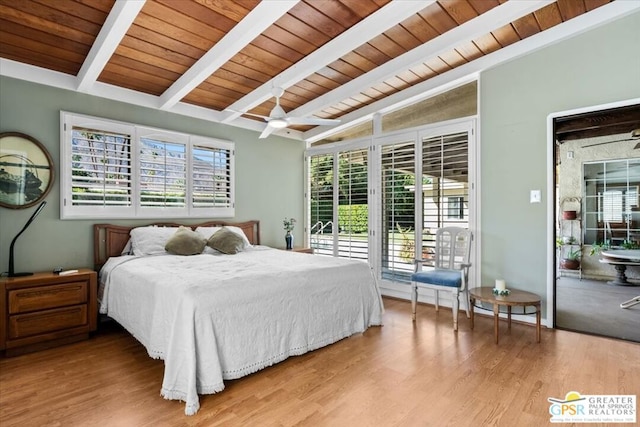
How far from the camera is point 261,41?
3.16 meters

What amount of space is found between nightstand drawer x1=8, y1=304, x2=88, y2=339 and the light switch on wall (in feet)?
15.7

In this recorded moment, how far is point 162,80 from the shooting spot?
3.89 m

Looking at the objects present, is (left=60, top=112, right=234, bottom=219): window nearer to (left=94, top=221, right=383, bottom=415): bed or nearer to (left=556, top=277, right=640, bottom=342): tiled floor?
(left=94, top=221, right=383, bottom=415): bed

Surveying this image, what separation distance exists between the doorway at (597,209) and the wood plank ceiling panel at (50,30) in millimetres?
4498

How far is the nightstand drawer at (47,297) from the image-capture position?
2.94 m

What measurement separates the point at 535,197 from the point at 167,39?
4077mm

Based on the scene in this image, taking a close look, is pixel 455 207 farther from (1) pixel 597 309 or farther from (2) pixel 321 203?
(2) pixel 321 203

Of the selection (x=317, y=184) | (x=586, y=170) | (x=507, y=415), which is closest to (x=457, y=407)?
(x=507, y=415)

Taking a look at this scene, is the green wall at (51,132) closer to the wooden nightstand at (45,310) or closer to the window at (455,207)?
the wooden nightstand at (45,310)

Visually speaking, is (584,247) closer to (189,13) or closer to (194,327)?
(194,327)

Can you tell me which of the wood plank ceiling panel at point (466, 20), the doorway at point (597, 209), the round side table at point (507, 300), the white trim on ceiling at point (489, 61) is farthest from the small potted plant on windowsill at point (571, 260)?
the wood plank ceiling panel at point (466, 20)

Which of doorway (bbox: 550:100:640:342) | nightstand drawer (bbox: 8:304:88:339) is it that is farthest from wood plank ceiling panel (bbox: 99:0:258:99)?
doorway (bbox: 550:100:640:342)

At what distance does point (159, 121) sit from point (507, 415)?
4.71 metres

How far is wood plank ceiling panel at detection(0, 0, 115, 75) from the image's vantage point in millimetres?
2561
